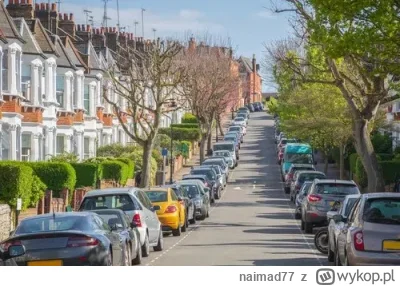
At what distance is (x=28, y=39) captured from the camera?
4516 cm

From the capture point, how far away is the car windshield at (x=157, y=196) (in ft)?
106

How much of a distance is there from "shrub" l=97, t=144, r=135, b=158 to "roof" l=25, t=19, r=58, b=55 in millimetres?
12850

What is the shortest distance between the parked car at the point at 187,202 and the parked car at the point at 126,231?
11987 millimetres

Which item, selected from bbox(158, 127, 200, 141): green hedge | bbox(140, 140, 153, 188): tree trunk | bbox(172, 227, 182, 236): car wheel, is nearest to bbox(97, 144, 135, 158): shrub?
bbox(140, 140, 153, 188): tree trunk

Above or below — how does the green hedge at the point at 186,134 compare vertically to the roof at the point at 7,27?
below

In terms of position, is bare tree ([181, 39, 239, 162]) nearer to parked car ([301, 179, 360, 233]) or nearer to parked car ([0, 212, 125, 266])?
parked car ([301, 179, 360, 233])

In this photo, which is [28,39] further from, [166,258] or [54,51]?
[166,258]

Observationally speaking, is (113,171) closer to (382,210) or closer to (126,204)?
(126,204)

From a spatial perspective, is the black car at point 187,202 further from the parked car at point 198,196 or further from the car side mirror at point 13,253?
the car side mirror at point 13,253

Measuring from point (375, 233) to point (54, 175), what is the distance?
2327 centimetres

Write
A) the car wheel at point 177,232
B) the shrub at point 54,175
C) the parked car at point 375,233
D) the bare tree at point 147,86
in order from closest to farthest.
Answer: the parked car at point 375,233, the car wheel at point 177,232, the shrub at point 54,175, the bare tree at point 147,86

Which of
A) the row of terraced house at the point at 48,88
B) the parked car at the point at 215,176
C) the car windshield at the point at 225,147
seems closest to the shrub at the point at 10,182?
the row of terraced house at the point at 48,88

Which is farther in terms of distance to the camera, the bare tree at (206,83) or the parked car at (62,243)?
the bare tree at (206,83)

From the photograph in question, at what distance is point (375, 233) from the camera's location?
17.3 metres
